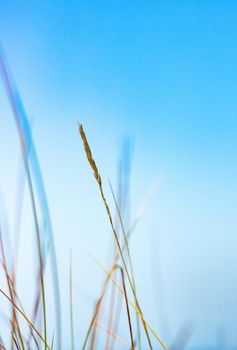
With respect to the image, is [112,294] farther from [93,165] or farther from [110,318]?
[93,165]

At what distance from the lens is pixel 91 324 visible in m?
0.54

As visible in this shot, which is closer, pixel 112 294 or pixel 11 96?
pixel 11 96

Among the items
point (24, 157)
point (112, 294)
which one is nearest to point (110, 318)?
point (112, 294)

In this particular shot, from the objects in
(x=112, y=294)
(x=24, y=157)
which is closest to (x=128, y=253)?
(x=112, y=294)

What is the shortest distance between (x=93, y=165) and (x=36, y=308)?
202 mm

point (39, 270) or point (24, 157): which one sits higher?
point (24, 157)

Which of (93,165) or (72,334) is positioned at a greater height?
(93,165)

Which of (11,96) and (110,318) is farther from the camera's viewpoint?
(110,318)

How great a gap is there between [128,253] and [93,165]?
0.41 feet

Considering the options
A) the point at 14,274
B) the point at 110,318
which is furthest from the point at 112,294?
the point at 14,274

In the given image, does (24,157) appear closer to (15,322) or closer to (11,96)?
(11,96)

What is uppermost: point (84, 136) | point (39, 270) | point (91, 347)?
point (84, 136)

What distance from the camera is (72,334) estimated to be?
1.84 feet

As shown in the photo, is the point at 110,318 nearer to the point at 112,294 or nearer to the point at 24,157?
the point at 112,294
